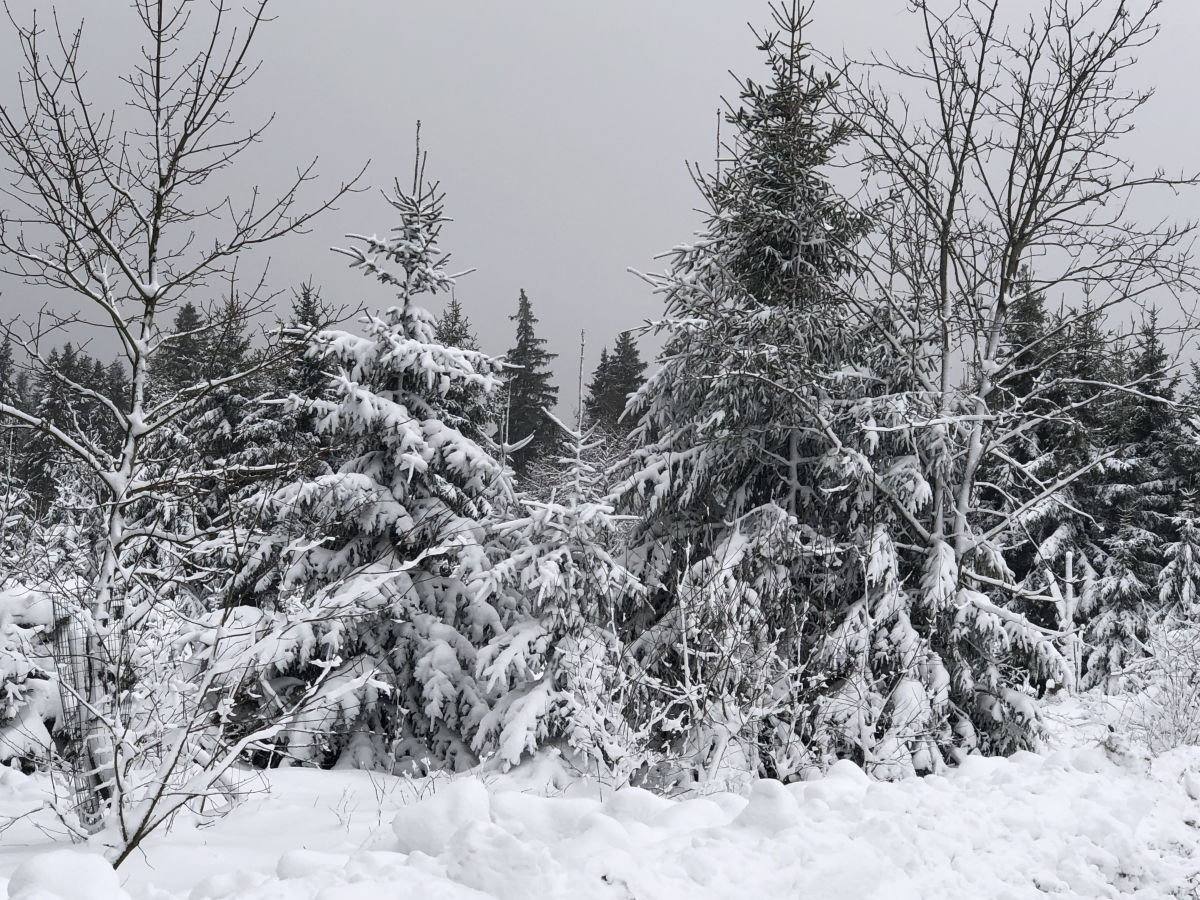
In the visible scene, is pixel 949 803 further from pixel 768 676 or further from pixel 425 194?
pixel 425 194

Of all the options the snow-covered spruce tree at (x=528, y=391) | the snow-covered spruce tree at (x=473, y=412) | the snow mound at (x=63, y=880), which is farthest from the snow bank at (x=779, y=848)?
the snow-covered spruce tree at (x=528, y=391)

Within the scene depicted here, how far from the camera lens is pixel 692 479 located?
11453mm

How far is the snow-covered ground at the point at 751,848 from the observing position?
10.8 ft

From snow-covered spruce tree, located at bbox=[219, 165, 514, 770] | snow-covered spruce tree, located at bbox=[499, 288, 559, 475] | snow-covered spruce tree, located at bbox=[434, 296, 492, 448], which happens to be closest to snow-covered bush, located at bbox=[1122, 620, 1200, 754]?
snow-covered spruce tree, located at bbox=[219, 165, 514, 770]

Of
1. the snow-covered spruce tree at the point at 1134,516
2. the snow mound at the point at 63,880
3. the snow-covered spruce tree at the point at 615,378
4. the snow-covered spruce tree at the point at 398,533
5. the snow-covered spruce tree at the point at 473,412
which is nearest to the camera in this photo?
the snow mound at the point at 63,880

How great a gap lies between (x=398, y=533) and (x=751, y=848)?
7813 mm

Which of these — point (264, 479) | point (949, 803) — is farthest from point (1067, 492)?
point (264, 479)

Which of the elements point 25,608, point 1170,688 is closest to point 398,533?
point 25,608

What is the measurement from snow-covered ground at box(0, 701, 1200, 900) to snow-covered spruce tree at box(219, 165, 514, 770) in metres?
5.26

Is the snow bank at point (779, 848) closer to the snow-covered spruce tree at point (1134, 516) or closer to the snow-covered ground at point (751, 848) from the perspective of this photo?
the snow-covered ground at point (751, 848)

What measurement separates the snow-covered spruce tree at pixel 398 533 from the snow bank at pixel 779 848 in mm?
6442

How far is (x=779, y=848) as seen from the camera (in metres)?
3.81

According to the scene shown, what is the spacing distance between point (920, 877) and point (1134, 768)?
3.08 metres

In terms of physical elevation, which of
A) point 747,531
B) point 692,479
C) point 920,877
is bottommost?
point 920,877
